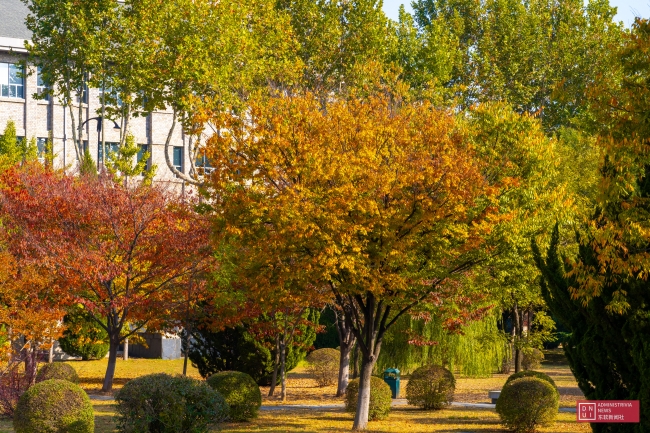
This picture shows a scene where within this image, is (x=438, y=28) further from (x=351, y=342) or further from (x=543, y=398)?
(x=543, y=398)

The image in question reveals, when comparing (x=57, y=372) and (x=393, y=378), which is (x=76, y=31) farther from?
(x=393, y=378)

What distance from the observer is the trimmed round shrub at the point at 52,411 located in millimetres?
17844

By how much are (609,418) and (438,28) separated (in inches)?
1266

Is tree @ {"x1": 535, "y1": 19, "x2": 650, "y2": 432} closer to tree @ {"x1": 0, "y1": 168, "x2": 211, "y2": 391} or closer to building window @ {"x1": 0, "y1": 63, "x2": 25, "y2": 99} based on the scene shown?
tree @ {"x1": 0, "y1": 168, "x2": 211, "y2": 391}

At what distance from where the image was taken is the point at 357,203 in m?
18.8

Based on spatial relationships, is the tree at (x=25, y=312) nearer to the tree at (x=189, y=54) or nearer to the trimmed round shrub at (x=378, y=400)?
the trimmed round shrub at (x=378, y=400)

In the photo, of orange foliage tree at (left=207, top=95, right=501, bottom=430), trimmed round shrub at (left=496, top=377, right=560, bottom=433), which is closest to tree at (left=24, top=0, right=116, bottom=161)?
orange foliage tree at (left=207, top=95, right=501, bottom=430)

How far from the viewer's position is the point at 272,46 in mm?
39000

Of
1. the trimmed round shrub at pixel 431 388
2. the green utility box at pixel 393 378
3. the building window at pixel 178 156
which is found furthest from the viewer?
the building window at pixel 178 156

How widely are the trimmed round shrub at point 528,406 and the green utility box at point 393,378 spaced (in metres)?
6.97

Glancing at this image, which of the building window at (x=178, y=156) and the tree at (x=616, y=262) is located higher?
the building window at (x=178, y=156)

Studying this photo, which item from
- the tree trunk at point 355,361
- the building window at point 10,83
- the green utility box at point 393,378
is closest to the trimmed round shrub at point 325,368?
the tree trunk at point 355,361

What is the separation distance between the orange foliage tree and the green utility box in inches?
256

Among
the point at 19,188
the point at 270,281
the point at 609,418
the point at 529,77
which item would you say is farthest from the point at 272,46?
the point at 609,418
